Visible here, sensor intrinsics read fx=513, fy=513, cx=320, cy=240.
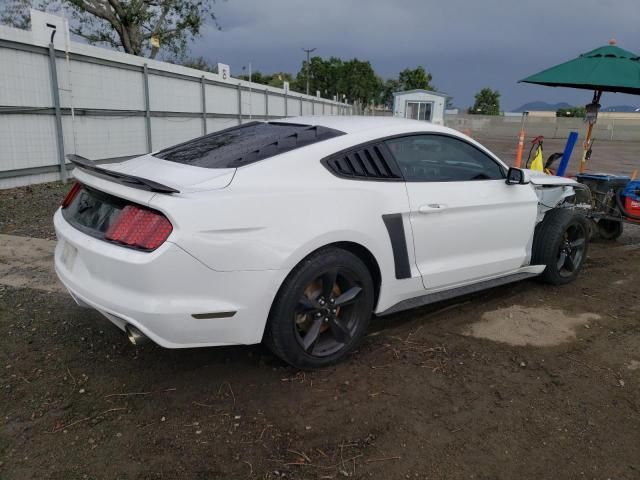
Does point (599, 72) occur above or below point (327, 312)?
above

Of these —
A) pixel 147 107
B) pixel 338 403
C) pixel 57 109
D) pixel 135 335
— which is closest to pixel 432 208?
pixel 338 403

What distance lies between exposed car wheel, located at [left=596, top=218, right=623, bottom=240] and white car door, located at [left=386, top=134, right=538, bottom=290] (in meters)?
3.47

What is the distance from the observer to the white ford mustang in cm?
257

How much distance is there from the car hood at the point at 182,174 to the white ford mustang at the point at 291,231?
1 cm

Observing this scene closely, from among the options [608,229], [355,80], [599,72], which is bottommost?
[608,229]

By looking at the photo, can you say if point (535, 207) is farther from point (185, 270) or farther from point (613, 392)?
point (185, 270)

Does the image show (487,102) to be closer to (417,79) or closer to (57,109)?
(417,79)

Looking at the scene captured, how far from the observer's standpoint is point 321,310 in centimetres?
307

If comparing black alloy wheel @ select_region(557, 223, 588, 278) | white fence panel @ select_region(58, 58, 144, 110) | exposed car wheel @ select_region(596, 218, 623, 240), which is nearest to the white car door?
black alloy wheel @ select_region(557, 223, 588, 278)

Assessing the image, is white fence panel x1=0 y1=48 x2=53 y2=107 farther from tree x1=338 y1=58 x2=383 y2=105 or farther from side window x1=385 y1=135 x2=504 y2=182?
tree x1=338 y1=58 x2=383 y2=105

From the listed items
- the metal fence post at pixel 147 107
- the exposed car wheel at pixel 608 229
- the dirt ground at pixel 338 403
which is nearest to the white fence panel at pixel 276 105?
the metal fence post at pixel 147 107

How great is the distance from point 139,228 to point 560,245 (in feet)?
12.6

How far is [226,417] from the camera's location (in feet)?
8.86

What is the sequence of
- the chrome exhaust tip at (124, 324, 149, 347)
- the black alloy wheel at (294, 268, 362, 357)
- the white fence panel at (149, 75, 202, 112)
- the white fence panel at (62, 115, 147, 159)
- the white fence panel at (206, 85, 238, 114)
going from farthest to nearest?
the white fence panel at (206, 85, 238, 114)
the white fence panel at (149, 75, 202, 112)
the white fence panel at (62, 115, 147, 159)
the black alloy wheel at (294, 268, 362, 357)
the chrome exhaust tip at (124, 324, 149, 347)
